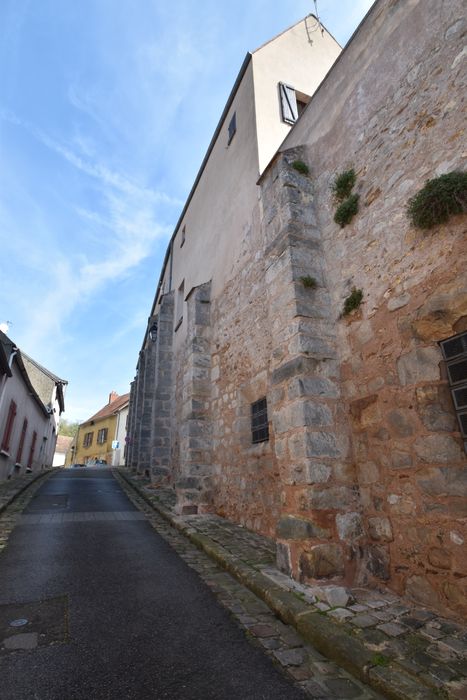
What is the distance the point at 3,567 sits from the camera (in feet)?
12.6

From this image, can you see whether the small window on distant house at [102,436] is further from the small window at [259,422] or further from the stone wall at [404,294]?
the stone wall at [404,294]

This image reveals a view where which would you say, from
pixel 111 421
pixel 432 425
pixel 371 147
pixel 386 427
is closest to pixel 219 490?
pixel 386 427

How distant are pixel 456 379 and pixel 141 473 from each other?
43.2ft

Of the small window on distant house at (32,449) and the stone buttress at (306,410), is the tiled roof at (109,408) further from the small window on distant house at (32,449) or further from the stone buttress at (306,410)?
the stone buttress at (306,410)

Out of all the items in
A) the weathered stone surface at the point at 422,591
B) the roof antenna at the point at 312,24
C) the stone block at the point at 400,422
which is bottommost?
the weathered stone surface at the point at 422,591

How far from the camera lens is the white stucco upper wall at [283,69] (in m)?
6.80

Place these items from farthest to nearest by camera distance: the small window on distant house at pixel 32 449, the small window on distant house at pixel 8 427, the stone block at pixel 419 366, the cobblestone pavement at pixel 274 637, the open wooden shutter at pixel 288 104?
the small window on distant house at pixel 32 449, the small window on distant house at pixel 8 427, the open wooden shutter at pixel 288 104, the stone block at pixel 419 366, the cobblestone pavement at pixel 274 637

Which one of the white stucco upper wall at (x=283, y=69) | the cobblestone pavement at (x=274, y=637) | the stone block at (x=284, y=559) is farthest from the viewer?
the white stucco upper wall at (x=283, y=69)

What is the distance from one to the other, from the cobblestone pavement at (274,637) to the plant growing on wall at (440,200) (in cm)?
322

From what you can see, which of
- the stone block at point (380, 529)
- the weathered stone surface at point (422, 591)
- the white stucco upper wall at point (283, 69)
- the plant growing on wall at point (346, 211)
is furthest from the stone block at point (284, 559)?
the white stucco upper wall at point (283, 69)

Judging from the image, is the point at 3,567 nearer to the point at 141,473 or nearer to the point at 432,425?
the point at 432,425

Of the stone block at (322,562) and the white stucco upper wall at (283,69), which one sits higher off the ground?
the white stucco upper wall at (283,69)

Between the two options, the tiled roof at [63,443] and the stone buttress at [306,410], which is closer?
the stone buttress at [306,410]

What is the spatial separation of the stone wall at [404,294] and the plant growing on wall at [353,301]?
0.06 metres
